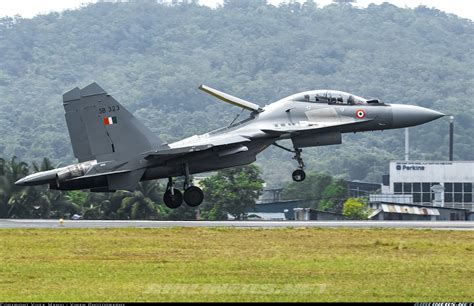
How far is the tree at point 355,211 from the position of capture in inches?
2965

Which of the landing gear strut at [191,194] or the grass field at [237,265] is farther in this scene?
the landing gear strut at [191,194]

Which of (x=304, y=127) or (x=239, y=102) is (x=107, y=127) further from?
(x=304, y=127)

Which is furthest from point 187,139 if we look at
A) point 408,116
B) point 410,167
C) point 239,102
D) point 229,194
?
point 410,167

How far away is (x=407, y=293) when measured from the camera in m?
23.6

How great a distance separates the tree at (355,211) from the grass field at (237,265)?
36996 millimetres

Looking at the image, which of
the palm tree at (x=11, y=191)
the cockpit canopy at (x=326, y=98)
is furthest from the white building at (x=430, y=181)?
the cockpit canopy at (x=326, y=98)

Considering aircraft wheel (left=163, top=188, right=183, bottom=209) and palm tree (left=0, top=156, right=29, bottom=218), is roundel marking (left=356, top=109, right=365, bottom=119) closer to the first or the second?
aircraft wheel (left=163, top=188, right=183, bottom=209)

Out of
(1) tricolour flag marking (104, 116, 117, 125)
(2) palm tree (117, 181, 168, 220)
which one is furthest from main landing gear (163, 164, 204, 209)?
(2) palm tree (117, 181, 168, 220)

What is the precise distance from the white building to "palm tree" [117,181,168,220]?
106 feet

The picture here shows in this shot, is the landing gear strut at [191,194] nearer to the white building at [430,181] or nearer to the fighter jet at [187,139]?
the fighter jet at [187,139]

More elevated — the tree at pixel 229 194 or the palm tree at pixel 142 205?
the palm tree at pixel 142 205

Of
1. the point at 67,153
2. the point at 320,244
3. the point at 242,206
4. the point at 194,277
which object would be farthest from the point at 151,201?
the point at 67,153

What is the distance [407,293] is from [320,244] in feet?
32.2

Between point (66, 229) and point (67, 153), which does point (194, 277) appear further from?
point (67, 153)
